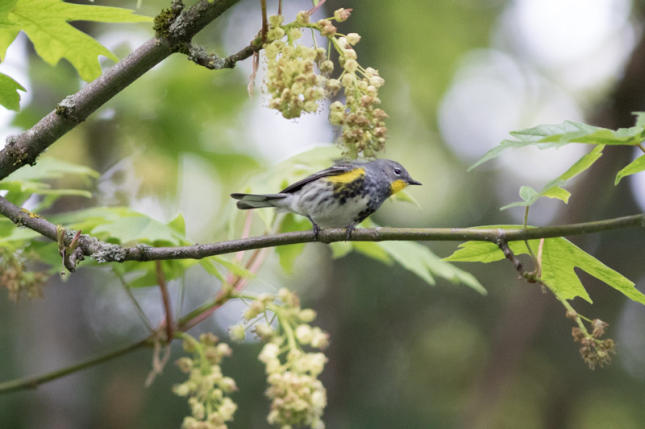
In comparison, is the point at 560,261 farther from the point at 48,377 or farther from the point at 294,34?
the point at 48,377

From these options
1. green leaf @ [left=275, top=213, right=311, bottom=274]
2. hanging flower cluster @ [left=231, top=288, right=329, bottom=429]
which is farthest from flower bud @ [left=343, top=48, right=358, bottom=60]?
green leaf @ [left=275, top=213, right=311, bottom=274]

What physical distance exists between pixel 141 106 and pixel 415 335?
389 cm

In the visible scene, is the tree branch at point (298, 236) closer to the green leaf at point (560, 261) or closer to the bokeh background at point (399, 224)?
the green leaf at point (560, 261)

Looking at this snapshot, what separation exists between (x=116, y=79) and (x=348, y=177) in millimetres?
1187

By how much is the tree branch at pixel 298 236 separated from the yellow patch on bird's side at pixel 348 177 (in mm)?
838

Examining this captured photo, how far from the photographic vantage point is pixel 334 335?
14.6ft

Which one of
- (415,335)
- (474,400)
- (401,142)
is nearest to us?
(474,400)

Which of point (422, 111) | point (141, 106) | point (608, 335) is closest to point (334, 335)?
point (141, 106)

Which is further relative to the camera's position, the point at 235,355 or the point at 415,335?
the point at 415,335

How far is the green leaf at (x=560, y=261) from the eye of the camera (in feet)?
5.24

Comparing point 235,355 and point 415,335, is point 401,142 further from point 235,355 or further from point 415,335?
point 235,355

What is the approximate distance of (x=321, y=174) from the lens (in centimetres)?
243

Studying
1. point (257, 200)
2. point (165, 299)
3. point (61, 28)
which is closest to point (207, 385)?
point (165, 299)

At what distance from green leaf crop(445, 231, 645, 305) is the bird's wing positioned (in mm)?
800
